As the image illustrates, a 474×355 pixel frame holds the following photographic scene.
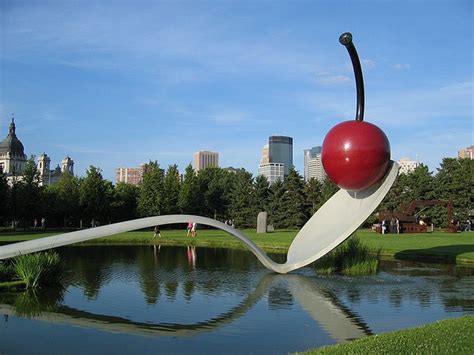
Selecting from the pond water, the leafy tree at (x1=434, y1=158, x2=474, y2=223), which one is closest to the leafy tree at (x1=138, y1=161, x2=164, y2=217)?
the leafy tree at (x1=434, y1=158, x2=474, y2=223)

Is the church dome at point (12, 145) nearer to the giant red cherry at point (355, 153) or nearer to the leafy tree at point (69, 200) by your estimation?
the leafy tree at point (69, 200)

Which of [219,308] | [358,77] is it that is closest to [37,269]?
[219,308]

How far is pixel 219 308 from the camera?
1038cm

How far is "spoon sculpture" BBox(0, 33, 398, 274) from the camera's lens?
11734 mm

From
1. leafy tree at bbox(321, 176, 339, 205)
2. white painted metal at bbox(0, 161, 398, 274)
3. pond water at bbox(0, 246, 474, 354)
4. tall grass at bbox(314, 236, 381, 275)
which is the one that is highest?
leafy tree at bbox(321, 176, 339, 205)

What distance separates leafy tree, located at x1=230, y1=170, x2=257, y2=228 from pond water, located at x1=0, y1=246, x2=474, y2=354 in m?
32.9

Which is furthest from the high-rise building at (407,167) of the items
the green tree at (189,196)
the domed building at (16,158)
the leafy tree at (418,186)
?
the domed building at (16,158)

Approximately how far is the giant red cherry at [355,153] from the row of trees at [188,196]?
31257mm

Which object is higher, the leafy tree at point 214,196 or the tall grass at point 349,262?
the leafy tree at point 214,196

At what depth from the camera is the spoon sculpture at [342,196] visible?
11.7 meters

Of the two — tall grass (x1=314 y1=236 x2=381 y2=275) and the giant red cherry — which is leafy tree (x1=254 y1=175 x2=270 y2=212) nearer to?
tall grass (x1=314 y1=236 x2=381 y2=275)

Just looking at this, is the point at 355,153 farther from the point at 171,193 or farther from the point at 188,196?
the point at 188,196

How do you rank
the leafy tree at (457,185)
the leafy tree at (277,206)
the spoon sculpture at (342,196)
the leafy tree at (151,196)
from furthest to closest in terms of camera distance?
the leafy tree at (151,196) → the leafy tree at (277,206) → the leafy tree at (457,185) → the spoon sculpture at (342,196)

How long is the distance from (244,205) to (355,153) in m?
38.0
